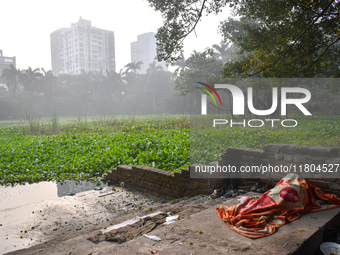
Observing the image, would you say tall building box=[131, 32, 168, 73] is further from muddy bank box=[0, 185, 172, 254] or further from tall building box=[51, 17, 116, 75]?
muddy bank box=[0, 185, 172, 254]

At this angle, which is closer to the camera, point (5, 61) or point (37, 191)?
point (37, 191)

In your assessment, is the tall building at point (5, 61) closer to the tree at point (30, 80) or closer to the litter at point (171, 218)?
the tree at point (30, 80)

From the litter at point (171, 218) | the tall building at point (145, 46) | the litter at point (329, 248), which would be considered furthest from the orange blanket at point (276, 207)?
the tall building at point (145, 46)

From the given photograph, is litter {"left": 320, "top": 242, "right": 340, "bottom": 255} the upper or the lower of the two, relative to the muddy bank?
upper

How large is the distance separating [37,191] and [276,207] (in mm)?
4521

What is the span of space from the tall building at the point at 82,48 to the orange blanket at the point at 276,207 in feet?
194

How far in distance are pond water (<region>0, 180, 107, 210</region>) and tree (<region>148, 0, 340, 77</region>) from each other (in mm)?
3236

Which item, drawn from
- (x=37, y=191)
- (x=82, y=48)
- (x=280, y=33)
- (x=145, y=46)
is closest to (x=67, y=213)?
(x=37, y=191)

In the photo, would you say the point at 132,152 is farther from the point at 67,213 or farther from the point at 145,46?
the point at 145,46

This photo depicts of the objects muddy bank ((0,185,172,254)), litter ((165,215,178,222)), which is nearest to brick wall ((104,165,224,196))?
muddy bank ((0,185,172,254))

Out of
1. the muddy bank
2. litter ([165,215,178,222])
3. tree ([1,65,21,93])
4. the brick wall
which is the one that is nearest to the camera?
litter ([165,215,178,222])

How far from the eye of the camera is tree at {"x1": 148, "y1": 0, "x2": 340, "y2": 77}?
5.02 metres

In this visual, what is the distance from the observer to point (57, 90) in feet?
127

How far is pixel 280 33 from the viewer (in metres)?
5.48
